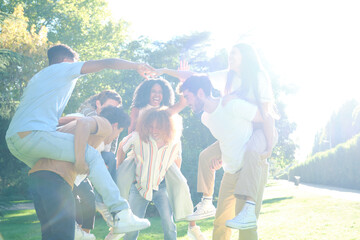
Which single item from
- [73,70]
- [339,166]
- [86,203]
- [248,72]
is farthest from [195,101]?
[339,166]

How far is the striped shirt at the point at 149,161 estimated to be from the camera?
183 inches

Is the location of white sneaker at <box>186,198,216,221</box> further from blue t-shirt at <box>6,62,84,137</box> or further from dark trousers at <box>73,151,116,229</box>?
blue t-shirt at <box>6,62,84,137</box>

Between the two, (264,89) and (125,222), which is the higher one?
(264,89)

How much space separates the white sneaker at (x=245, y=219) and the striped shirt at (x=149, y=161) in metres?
1.26

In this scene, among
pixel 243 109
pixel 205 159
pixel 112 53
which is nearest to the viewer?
pixel 243 109

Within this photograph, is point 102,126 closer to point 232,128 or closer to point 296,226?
point 232,128

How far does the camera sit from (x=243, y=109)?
4.01 meters

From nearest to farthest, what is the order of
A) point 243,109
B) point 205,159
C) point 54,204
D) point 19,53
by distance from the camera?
point 54,204, point 243,109, point 205,159, point 19,53

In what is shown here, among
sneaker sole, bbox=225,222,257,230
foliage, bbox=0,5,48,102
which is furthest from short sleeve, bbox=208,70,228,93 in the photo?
foliage, bbox=0,5,48,102

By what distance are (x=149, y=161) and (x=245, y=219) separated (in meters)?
1.46

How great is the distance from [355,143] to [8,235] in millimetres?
28881

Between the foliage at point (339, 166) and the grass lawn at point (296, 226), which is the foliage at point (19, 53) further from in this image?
the foliage at point (339, 166)

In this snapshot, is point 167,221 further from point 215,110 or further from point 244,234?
point 215,110

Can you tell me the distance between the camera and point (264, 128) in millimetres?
4098
